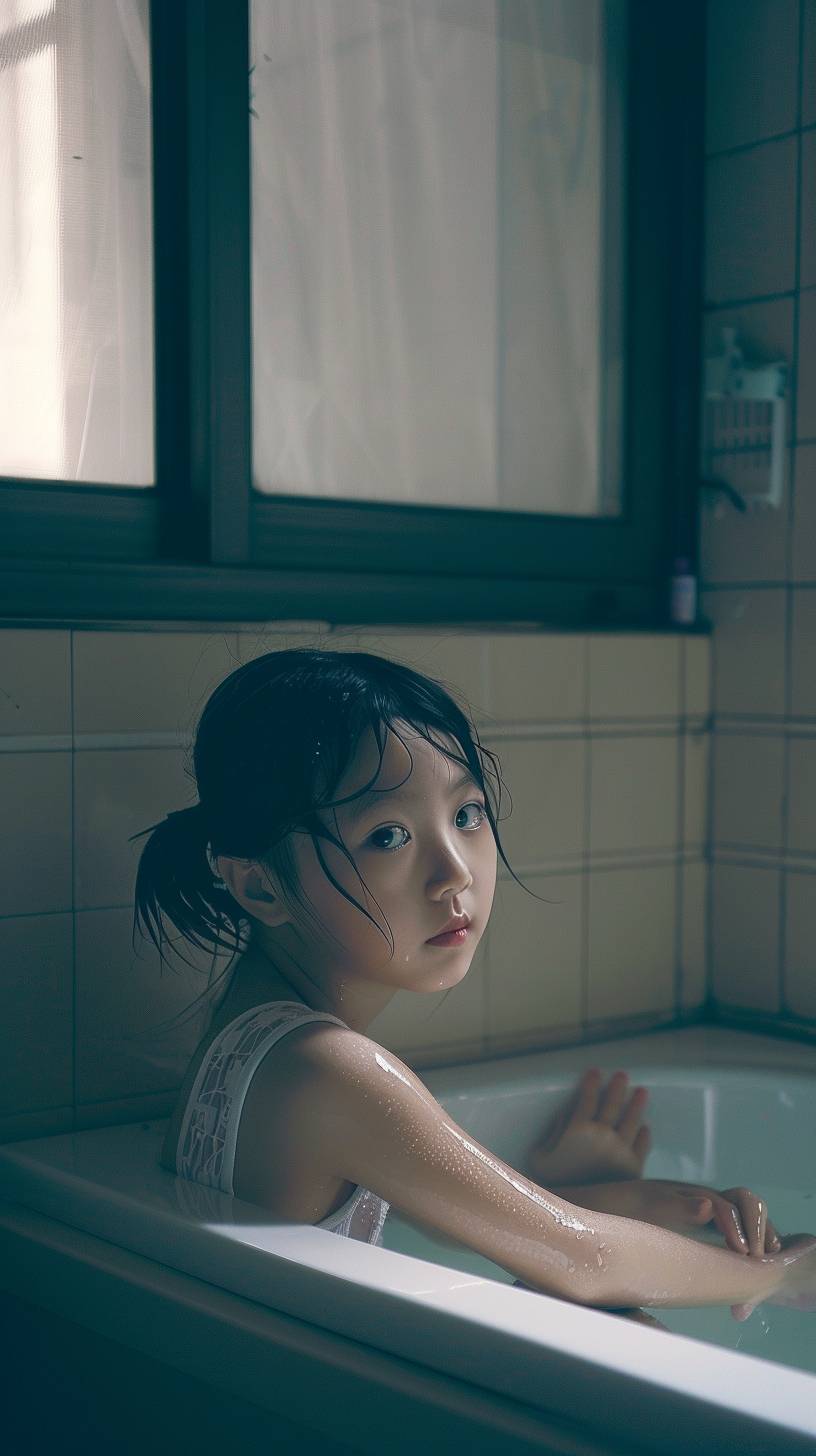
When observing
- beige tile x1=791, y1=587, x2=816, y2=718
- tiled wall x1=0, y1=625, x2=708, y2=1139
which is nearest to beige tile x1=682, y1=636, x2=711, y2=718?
tiled wall x1=0, y1=625, x2=708, y2=1139

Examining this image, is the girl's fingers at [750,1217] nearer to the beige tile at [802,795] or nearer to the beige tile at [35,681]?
the beige tile at [802,795]

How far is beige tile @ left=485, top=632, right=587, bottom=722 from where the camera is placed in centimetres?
183

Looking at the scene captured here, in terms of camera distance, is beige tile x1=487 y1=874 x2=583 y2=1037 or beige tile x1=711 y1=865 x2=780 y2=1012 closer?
beige tile x1=487 y1=874 x2=583 y2=1037

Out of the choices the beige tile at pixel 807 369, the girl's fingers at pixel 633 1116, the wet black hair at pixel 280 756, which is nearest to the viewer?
the wet black hair at pixel 280 756

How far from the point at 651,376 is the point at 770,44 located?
0.45 meters

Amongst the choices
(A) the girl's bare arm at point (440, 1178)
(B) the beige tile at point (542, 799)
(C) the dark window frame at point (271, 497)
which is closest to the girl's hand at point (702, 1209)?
(A) the girl's bare arm at point (440, 1178)

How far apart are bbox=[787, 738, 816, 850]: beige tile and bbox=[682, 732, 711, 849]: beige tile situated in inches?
5.4

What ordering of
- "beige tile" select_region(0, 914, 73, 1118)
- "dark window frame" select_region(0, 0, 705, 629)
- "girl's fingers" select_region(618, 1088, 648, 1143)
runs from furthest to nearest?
"girl's fingers" select_region(618, 1088, 648, 1143) → "dark window frame" select_region(0, 0, 705, 629) → "beige tile" select_region(0, 914, 73, 1118)

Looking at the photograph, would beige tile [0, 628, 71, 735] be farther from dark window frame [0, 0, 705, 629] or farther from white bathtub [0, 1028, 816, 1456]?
white bathtub [0, 1028, 816, 1456]

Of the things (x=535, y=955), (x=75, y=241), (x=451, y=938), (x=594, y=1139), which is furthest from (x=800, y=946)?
(x=75, y=241)

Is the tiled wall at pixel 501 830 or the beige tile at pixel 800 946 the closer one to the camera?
the tiled wall at pixel 501 830

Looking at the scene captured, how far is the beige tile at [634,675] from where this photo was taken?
1949 millimetres

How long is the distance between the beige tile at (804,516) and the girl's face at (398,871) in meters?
0.88

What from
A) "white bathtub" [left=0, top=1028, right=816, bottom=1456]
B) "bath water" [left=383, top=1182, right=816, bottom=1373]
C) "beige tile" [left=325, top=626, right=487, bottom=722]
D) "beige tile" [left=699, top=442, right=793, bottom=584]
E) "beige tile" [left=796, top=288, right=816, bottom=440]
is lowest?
"bath water" [left=383, top=1182, right=816, bottom=1373]
